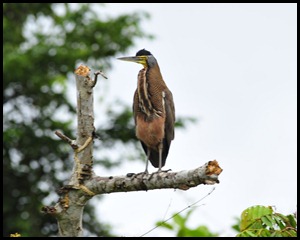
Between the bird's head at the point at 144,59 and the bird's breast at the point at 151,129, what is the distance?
1.35ft

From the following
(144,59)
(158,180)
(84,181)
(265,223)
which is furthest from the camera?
(144,59)

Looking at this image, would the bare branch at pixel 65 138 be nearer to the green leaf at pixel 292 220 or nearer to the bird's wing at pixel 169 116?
the bird's wing at pixel 169 116

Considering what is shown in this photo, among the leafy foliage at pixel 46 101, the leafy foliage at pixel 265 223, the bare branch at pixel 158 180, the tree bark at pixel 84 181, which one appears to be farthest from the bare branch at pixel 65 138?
the leafy foliage at pixel 46 101

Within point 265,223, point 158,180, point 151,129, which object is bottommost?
point 265,223

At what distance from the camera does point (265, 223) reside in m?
4.61

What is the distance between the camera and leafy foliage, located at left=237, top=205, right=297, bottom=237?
14.8 ft

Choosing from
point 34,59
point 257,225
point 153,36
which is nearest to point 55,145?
point 34,59

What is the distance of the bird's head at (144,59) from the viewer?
633 cm

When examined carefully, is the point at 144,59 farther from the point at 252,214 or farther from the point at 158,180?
the point at 252,214

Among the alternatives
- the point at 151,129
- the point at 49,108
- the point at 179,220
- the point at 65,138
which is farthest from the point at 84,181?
the point at 49,108

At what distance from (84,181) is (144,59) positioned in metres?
1.34

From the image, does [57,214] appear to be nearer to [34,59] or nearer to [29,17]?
[34,59]

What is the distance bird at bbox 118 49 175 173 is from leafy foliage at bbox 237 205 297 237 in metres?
1.68

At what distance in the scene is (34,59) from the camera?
46.9 ft
